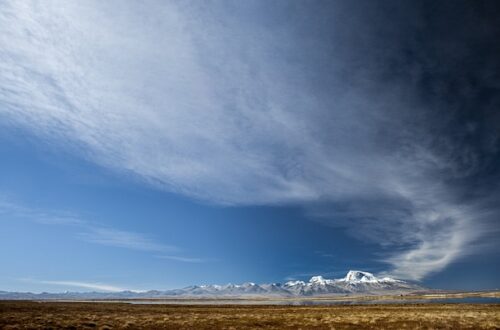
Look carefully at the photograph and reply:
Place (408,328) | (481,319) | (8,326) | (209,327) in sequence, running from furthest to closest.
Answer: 1. (481,319)
2. (209,327)
3. (408,328)
4. (8,326)

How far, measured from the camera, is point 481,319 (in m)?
38.7

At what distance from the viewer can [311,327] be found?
36031 mm

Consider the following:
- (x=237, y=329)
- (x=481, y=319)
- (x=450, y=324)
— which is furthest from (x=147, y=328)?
(x=481, y=319)

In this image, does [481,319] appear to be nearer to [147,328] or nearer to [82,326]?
[147,328]

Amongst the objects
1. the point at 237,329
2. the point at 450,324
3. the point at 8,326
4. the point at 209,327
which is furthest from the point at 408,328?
the point at 8,326

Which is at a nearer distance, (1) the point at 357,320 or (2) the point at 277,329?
(2) the point at 277,329

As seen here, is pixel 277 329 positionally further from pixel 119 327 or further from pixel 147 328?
pixel 119 327

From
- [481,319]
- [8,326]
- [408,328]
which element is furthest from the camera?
[481,319]

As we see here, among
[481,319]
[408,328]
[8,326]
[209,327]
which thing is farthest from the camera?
[481,319]

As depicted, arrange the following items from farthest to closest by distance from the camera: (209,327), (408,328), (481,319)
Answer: (481,319) → (209,327) → (408,328)

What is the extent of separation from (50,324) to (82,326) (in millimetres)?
3316

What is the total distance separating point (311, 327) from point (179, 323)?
1569 cm

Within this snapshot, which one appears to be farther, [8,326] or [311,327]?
[311,327]

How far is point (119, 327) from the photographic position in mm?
35156
